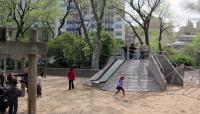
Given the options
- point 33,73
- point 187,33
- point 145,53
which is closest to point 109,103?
point 33,73

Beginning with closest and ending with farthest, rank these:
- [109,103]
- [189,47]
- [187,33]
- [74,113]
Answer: [74,113]
[109,103]
[189,47]
[187,33]

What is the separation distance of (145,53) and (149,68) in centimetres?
426

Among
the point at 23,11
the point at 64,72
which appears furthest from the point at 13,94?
the point at 23,11

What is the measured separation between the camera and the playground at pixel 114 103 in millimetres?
16938

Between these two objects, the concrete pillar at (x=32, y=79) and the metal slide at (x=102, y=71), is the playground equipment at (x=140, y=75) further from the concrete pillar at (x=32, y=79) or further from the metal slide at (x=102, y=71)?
the concrete pillar at (x=32, y=79)

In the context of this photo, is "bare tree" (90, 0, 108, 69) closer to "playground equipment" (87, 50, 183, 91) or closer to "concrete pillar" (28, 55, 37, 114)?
"playground equipment" (87, 50, 183, 91)

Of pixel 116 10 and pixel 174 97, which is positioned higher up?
pixel 116 10

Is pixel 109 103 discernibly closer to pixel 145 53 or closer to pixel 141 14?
pixel 145 53

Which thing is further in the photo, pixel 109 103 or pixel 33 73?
pixel 109 103

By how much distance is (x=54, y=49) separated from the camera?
153 ft

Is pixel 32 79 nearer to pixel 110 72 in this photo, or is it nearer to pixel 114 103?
pixel 114 103

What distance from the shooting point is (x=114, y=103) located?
1909cm

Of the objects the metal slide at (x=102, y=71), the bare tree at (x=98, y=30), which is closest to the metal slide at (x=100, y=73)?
the metal slide at (x=102, y=71)

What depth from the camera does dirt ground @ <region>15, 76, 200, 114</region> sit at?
1692cm
